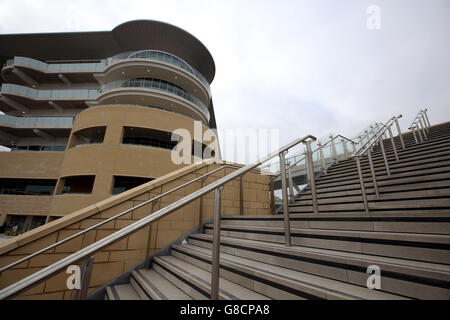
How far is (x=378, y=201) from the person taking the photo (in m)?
3.54

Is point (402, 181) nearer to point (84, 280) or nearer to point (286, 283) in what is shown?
point (286, 283)

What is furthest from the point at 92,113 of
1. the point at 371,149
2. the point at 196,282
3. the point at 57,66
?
the point at 371,149

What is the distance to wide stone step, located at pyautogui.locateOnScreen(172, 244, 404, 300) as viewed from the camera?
1.34 meters

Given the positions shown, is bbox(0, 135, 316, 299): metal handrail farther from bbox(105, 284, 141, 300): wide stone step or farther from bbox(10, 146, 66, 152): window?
bbox(10, 146, 66, 152): window

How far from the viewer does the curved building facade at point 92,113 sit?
39.7 ft

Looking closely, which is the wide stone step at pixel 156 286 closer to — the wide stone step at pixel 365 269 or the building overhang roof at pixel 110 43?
the wide stone step at pixel 365 269

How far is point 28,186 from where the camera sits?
1653cm

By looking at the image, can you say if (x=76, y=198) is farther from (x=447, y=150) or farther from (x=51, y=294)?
(x=447, y=150)

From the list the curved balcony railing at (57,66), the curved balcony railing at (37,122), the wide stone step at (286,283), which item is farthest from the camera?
the curved balcony railing at (57,66)

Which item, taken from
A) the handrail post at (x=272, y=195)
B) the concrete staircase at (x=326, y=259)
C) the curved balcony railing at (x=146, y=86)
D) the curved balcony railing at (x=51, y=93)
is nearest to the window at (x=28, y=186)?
the curved balcony railing at (x=51, y=93)

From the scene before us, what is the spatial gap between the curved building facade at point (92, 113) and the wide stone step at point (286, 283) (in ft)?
36.2

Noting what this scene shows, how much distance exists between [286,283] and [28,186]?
23138 millimetres

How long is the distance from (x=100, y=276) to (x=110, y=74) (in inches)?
793
